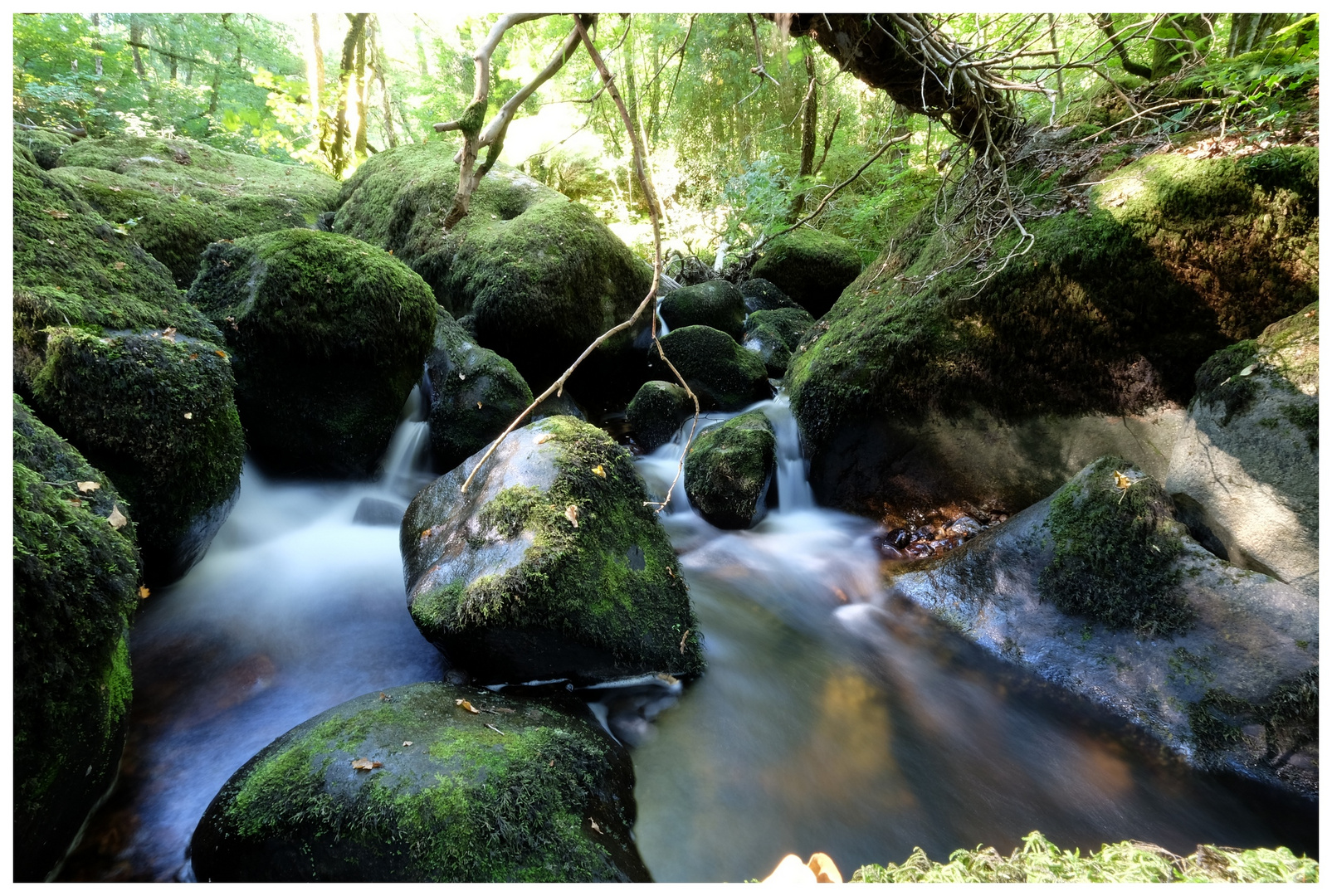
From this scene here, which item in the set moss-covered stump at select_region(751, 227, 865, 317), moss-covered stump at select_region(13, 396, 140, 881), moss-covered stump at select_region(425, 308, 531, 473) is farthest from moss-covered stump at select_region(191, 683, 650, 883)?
moss-covered stump at select_region(751, 227, 865, 317)

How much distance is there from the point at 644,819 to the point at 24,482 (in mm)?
2443

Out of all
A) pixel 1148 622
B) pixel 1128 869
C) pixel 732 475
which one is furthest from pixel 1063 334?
pixel 1128 869

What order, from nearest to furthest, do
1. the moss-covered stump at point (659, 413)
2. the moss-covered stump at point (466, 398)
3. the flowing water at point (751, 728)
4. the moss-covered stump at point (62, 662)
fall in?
1. the moss-covered stump at point (62, 662)
2. the flowing water at point (751, 728)
3. the moss-covered stump at point (466, 398)
4. the moss-covered stump at point (659, 413)

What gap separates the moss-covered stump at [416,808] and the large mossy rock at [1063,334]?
3.43 metres

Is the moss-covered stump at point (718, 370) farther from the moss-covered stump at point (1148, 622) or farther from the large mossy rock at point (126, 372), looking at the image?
the large mossy rock at point (126, 372)

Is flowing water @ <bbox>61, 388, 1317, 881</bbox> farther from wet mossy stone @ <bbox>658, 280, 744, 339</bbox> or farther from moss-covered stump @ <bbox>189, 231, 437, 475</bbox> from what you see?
wet mossy stone @ <bbox>658, 280, 744, 339</bbox>

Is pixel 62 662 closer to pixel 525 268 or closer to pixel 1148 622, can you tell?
pixel 1148 622

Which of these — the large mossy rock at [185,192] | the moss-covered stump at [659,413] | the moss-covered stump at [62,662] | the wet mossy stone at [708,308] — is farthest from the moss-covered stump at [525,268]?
the moss-covered stump at [62,662]

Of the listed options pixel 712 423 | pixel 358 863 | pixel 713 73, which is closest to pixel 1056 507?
pixel 712 423

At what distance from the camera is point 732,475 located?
495 cm

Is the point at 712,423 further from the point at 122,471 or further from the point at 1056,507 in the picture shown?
the point at 122,471

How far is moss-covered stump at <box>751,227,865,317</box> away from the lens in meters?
9.30

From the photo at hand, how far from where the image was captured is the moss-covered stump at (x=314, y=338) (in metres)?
4.18

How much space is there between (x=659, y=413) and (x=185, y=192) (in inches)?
254
